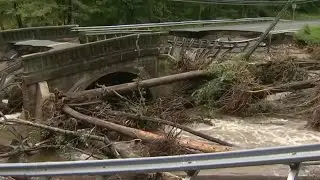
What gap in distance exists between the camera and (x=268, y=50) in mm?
21062

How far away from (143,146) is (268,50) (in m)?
12.6

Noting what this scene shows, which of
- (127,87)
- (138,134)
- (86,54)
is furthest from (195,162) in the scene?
(86,54)

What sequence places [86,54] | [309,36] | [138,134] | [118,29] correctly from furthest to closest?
[309,36] → [118,29] → [86,54] → [138,134]

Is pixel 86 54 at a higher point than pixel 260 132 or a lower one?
higher

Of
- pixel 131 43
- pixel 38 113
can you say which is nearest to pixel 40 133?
pixel 38 113

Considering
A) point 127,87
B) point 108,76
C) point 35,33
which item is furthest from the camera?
point 35,33

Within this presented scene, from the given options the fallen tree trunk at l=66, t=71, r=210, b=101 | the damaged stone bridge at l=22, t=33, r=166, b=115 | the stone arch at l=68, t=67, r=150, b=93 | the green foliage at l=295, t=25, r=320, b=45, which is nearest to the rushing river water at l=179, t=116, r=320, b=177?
the fallen tree trunk at l=66, t=71, r=210, b=101

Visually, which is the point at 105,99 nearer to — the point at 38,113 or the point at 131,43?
the point at 38,113

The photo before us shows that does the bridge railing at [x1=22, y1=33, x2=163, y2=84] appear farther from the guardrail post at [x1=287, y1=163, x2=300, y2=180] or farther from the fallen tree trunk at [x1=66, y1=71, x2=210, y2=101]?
the guardrail post at [x1=287, y1=163, x2=300, y2=180]

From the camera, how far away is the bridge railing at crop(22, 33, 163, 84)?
13323 mm

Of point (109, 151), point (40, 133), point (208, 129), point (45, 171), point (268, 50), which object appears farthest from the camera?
point (268, 50)

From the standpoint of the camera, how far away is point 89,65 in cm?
1534

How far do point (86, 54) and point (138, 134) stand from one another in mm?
5408

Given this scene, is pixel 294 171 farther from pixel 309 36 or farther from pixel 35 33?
pixel 309 36
